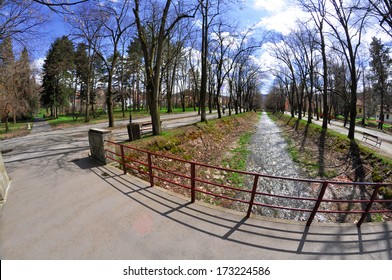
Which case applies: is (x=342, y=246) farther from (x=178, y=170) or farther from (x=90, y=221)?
(x=178, y=170)

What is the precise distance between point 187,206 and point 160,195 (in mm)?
934

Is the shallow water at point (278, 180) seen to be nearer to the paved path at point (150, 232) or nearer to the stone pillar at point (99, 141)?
the paved path at point (150, 232)

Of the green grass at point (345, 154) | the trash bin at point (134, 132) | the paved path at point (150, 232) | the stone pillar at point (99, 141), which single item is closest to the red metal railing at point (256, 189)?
the stone pillar at point (99, 141)

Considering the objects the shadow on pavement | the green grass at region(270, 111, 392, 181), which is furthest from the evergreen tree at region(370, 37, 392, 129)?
the shadow on pavement

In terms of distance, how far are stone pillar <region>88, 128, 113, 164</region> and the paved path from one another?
2.34m

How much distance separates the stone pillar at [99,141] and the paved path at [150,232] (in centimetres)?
234

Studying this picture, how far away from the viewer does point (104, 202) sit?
15.2 ft

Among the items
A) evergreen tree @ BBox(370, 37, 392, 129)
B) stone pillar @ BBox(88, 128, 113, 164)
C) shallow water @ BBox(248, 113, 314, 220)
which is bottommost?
shallow water @ BBox(248, 113, 314, 220)

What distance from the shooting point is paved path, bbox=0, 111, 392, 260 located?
10.3 ft

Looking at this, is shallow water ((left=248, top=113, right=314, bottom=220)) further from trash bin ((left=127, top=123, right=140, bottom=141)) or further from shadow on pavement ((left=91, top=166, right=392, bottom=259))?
trash bin ((left=127, top=123, right=140, bottom=141))

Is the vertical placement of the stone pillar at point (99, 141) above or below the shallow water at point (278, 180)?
above

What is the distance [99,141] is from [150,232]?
5.27 metres

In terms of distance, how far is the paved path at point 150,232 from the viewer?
10.3 ft

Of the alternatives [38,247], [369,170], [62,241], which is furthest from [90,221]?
[369,170]
